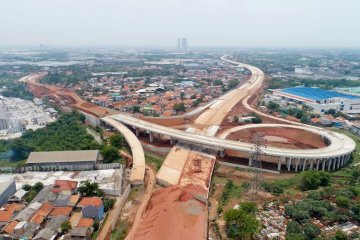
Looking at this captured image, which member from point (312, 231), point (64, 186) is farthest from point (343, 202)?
point (64, 186)

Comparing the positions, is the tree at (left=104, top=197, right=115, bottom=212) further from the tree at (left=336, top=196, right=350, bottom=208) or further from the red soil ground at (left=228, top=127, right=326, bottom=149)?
the red soil ground at (left=228, top=127, right=326, bottom=149)

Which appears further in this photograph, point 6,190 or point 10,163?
point 10,163

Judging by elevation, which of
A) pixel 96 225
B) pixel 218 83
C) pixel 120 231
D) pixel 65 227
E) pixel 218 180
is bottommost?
pixel 218 180

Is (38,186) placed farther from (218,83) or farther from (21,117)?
(218,83)

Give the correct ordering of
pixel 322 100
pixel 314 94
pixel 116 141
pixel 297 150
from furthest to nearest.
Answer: pixel 314 94 → pixel 322 100 → pixel 116 141 → pixel 297 150

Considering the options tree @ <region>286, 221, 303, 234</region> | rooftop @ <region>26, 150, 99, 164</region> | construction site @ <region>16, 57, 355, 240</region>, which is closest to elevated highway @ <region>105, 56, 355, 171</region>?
construction site @ <region>16, 57, 355, 240</region>
